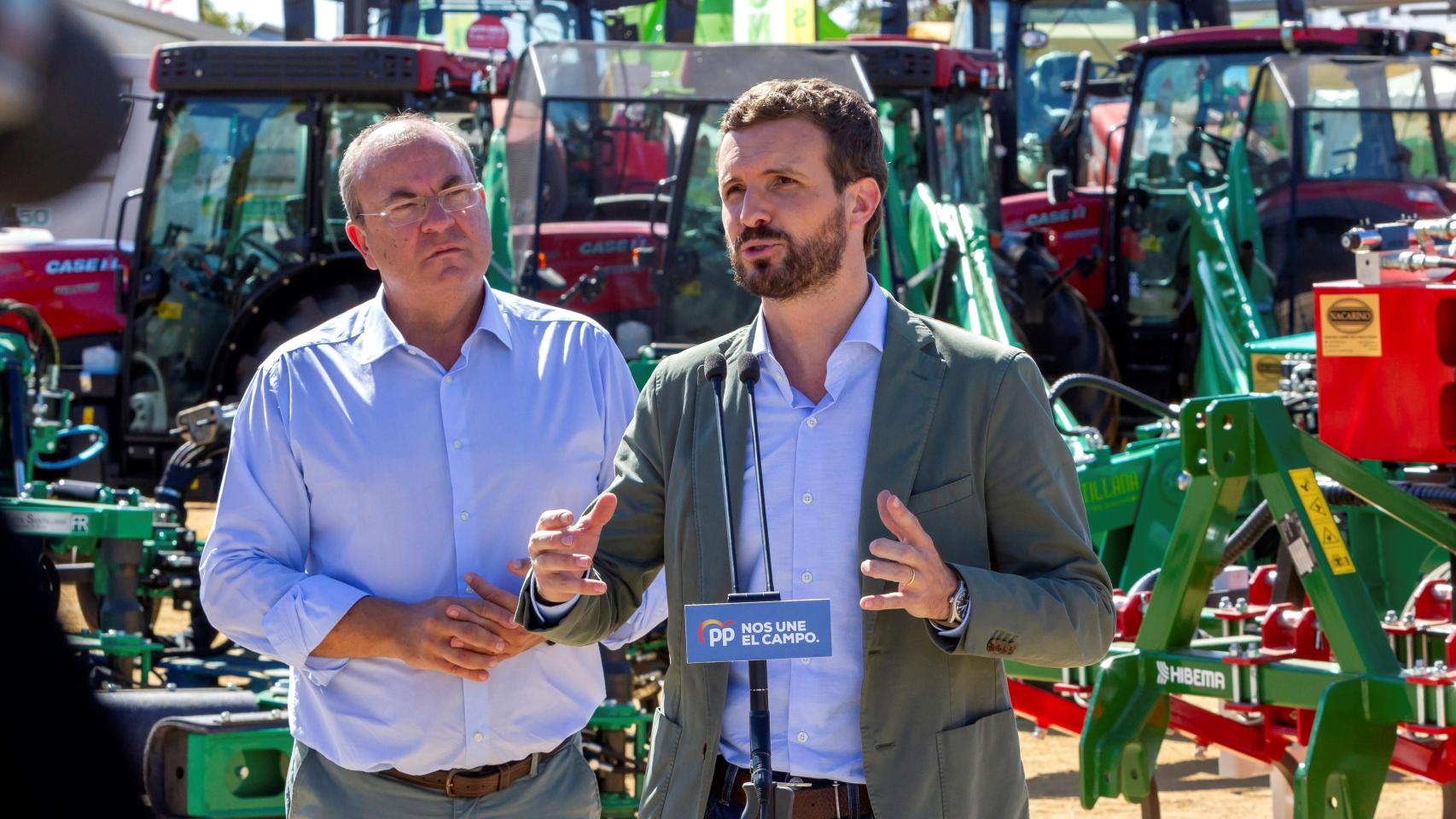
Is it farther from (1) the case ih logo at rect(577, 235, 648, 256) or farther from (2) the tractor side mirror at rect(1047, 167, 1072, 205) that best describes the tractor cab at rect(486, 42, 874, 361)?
(2) the tractor side mirror at rect(1047, 167, 1072, 205)

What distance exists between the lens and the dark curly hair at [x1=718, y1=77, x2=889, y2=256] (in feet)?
8.07

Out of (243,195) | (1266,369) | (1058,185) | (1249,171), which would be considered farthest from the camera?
(1249,171)

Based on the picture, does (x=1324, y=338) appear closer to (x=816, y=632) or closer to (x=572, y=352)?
(x=572, y=352)

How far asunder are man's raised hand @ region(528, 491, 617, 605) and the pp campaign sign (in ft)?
0.66

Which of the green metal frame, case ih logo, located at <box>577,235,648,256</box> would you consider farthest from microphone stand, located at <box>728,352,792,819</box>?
case ih logo, located at <box>577,235,648,256</box>

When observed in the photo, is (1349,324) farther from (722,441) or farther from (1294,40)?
(1294,40)

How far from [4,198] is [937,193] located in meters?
9.12

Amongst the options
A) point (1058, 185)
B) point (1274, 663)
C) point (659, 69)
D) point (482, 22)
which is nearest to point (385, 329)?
point (1274, 663)

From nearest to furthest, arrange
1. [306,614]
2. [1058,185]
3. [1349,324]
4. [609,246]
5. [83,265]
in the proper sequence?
[306,614] < [1349,324] < [609,246] < [1058,185] < [83,265]

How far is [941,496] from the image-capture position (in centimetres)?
234

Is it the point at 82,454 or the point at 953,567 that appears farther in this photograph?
the point at 82,454

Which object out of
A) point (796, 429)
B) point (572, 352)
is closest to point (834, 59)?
point (572, 352)

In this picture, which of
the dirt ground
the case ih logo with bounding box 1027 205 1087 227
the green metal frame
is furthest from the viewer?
the case ih logo with bounding box 1027 205 1087 227

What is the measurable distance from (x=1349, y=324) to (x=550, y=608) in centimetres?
308
